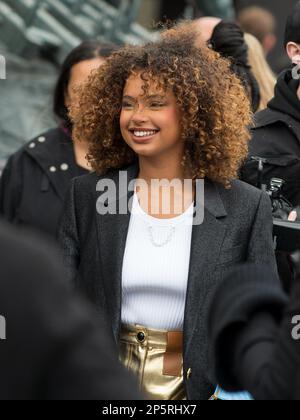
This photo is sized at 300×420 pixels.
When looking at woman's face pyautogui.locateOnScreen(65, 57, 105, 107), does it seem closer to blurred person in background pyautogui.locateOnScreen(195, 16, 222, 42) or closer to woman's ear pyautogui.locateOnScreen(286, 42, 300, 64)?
blurred person in background pyautogui.locateOnScreen(195, 16, 222, 42)

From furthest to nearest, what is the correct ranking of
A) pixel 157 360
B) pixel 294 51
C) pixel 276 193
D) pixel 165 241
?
pixel 294 51 < pixel 276 193 < pixel 165 241 < pixel 157 360

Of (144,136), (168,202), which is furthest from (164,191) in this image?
(144,136)

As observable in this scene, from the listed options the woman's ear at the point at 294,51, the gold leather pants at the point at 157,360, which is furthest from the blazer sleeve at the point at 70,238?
the woman's ear at the point at 294,51

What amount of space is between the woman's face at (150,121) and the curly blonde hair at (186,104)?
0.10ft

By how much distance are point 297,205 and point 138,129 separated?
77cm

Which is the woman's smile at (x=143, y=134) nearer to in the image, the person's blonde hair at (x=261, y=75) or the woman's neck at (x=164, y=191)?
the woman's neck at (x=164, y=191)

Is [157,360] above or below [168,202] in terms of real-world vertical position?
below

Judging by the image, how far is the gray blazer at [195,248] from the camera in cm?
365

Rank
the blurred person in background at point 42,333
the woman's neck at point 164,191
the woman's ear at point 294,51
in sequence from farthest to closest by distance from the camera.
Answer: the woman's ear at point 294,51 < the woman's neck at point 164,191 < the blurred person in background at point 42,333

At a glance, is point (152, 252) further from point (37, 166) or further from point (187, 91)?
point (37, 166)

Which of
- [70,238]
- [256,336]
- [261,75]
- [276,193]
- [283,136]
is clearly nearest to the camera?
[256,336]

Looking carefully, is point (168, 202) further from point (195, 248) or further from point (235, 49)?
point (235, 49)

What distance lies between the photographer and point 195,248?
12.2 feet

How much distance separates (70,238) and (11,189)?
1.59 meters
